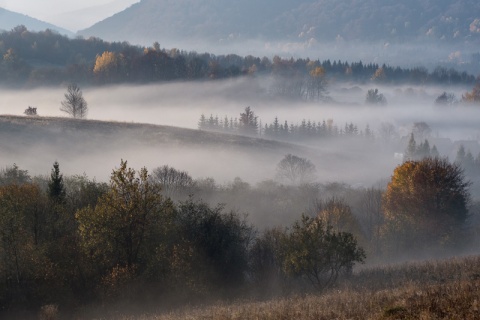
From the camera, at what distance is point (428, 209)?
2418 inches

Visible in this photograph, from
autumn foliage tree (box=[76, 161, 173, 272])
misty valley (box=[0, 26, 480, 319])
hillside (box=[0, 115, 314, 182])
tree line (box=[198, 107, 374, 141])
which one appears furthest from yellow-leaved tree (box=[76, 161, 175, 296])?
tree line (box=[198, 107, 374, 141])

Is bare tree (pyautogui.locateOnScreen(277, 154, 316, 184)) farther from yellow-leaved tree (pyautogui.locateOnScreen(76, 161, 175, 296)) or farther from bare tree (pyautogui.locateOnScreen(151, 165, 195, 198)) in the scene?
yellow-leaved tree (pyautogui.locateOnScreen(76, 161, 175, 296))

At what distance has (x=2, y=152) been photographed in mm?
90688

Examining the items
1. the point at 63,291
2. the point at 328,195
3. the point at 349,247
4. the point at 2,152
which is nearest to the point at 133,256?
the point at 63,291

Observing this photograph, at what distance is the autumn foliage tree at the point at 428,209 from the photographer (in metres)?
60.4

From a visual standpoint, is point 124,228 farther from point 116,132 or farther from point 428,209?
point 116,132

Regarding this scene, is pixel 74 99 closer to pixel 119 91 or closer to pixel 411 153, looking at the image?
pixel 119 91

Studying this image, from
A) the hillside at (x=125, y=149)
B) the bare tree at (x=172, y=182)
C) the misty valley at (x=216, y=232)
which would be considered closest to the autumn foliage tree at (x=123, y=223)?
the misty valley at (x=216, y=232)

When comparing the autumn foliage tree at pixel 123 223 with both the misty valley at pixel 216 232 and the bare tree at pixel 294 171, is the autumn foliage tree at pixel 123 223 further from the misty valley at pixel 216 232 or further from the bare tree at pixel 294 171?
the bare tree at pixel 294 171

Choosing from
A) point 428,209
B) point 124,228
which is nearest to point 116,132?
point 428,209

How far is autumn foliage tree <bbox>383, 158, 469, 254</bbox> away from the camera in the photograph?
60.4 metres

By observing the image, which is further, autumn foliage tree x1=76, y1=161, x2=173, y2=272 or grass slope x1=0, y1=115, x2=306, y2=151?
grass slope x1=0, y1=115, x2=306, y2=151

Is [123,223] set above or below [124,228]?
above

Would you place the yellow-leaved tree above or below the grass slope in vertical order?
below
